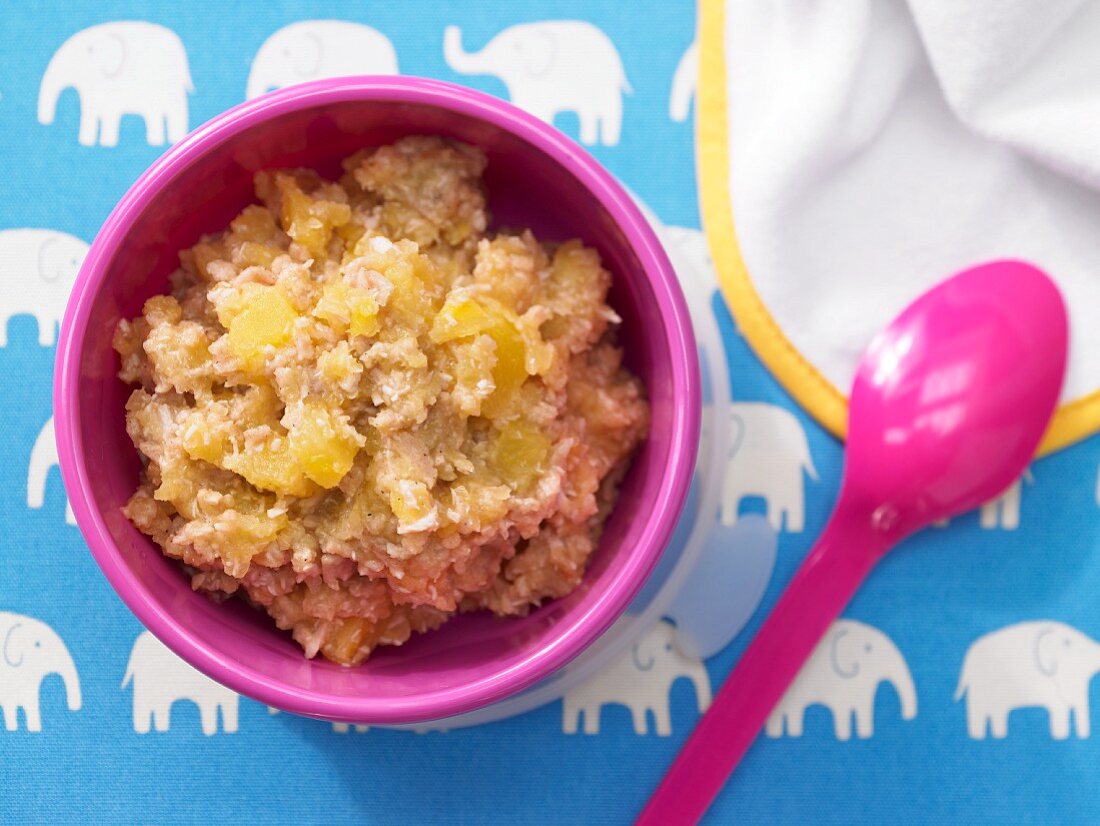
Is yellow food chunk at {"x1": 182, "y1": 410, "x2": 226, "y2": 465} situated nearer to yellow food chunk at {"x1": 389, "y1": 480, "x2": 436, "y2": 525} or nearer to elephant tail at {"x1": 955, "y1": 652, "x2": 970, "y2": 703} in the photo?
yellow food chunk at {"x1": 389, "y1": 480, "x2": 436, "y2": 525}

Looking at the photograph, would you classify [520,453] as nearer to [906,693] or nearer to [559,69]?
[559,69]

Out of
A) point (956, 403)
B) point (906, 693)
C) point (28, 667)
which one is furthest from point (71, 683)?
point (956, 403)

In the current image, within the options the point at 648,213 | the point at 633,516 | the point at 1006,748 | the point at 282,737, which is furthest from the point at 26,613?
the point at 1006,748

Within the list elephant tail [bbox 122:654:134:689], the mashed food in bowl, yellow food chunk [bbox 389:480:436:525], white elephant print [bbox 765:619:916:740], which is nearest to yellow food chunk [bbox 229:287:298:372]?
the mashed food in bowl

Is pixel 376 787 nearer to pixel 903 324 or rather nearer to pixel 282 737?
pixel 282 737

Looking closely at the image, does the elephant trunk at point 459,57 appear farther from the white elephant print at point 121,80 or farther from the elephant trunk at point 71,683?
the elephant trunk at point 71,683

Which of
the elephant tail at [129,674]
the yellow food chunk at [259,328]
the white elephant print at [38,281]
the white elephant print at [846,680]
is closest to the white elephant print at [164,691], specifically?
the elephant tail at [129,674]
